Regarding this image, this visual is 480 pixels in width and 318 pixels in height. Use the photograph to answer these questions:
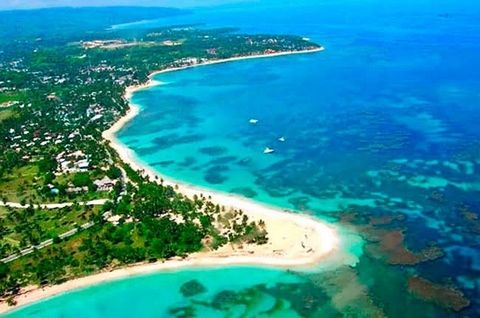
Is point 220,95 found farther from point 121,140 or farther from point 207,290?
point 207,290

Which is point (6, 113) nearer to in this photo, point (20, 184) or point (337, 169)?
point (20, 184)

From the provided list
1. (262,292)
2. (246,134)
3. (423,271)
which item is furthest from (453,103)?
(262,292)

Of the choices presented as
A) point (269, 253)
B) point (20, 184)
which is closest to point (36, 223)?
point (20, 184)

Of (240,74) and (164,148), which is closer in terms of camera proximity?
(164,148)

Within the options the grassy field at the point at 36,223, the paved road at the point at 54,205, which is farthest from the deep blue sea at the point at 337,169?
the paved road at the point at 54,205

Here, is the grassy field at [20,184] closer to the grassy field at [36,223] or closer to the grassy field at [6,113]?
the grassy field at [36,223]

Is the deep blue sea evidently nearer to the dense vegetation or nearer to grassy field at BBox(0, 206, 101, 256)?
the dense vegetation

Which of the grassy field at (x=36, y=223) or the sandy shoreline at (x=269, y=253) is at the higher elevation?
the grassy field at (x=36, y=223)

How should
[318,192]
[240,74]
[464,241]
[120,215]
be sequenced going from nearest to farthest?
[464,241] < [120,215] < [318,192] < [240,74]
